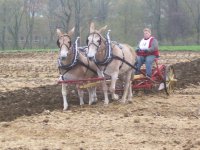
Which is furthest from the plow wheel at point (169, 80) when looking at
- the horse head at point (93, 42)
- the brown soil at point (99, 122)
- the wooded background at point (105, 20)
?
the wooded background at point (105, 20)

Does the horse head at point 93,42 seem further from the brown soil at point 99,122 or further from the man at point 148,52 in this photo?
the man at point 148,52

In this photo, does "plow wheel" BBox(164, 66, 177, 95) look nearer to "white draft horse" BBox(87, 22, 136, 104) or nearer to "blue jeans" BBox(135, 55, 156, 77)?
"blue jeans" BBox(135, 55, 156, 77)

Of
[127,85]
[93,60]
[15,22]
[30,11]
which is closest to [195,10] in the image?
[30,11]

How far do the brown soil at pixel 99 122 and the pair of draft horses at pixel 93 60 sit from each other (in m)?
0.57

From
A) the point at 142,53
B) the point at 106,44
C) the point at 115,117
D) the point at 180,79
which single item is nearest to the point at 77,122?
the point at 115,117

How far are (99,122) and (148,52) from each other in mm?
4357

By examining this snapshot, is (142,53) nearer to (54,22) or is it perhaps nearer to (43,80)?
(43,80)

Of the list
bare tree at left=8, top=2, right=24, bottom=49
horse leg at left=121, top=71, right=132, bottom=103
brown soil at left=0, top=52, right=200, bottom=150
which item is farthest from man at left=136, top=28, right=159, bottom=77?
bare tree at left=8, top=2, right=24, bottom=49

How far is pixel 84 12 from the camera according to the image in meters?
76.4

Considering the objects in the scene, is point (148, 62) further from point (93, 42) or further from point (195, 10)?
point (195, 10)

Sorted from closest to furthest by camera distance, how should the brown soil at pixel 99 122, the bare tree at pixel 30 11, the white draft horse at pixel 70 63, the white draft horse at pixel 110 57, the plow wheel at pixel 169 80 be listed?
the brown soil at pixel 99 122, the white draft horse at pixel 70 63, the white draft horse at pixel 110 57, the plow wheel at pixel 169 80, the bare tree at pixel 30 11

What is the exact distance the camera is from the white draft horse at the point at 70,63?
37.9 feet

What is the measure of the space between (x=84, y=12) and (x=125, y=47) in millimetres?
63882

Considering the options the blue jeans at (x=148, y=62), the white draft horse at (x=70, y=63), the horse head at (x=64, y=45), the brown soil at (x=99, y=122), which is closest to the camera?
the brown soil at (x=99, y=122)
